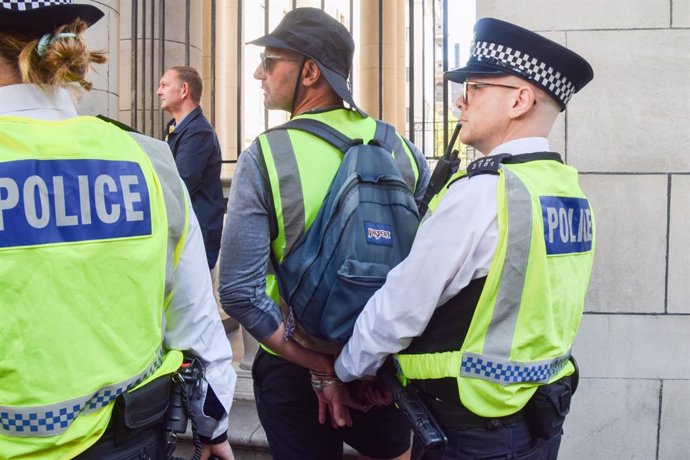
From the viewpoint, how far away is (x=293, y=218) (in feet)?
7.13

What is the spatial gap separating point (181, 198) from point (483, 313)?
0.88m

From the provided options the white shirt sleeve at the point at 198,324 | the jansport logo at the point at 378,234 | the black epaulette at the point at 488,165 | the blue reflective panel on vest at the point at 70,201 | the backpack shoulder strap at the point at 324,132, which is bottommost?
the white shirt sleeve at the point at 198,324

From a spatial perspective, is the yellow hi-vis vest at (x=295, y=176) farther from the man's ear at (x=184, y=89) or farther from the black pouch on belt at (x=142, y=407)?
the man's ear at (x=184, y=89)

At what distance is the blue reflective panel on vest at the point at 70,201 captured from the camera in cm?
142

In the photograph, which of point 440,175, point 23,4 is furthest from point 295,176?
point 23,4

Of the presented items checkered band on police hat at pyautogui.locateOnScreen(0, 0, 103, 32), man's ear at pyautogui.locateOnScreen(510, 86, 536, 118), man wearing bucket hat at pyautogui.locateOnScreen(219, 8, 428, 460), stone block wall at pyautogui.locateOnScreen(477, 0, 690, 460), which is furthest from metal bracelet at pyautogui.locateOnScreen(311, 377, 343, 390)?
stone block wall at pyautogui.locateOnScreen(477, 0, 690, 460)

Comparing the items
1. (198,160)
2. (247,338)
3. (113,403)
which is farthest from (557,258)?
(198,160)

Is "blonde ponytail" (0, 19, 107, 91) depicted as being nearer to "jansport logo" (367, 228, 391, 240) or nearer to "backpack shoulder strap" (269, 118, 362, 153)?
"backpack shoulder strap" (269, 118, 362, 153)

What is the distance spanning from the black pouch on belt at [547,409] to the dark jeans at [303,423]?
595mm

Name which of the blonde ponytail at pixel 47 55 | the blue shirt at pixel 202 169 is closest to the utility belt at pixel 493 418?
the blonde ponytail at pixel 47 55

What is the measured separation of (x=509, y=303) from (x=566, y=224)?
0.32m

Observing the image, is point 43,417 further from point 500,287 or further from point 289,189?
point 500,287

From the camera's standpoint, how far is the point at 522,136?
6.86 ft

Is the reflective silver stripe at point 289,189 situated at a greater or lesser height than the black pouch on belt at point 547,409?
greater
